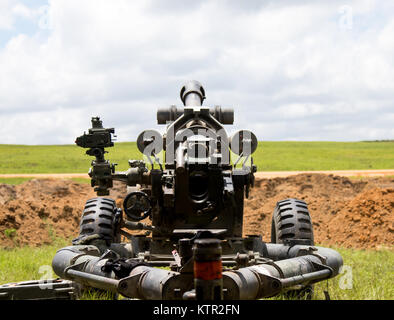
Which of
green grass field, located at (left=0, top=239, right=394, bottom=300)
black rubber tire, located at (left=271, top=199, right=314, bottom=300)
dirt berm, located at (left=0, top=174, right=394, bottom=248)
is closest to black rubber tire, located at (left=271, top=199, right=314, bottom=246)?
black rubber tire, located at (left=271, top=199, right=314, bottom=300)

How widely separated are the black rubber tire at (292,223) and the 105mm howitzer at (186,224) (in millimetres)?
15

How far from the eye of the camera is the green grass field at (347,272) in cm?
802

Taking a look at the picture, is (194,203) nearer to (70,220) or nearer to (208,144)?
(208,144)

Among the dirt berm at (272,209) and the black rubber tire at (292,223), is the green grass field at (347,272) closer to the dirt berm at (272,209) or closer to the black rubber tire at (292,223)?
the black rubber tire at (292,223)

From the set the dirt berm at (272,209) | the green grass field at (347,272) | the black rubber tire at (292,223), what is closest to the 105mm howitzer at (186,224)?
the black rubber tire at (292,223)

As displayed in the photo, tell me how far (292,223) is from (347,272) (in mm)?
1516

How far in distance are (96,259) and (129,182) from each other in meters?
1.27

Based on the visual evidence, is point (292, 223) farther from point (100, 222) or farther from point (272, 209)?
point (272, 209)

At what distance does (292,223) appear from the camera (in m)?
9.25

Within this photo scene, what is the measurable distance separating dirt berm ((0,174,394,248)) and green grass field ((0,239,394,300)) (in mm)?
1318

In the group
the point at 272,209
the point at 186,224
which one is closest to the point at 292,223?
the point at 186,224

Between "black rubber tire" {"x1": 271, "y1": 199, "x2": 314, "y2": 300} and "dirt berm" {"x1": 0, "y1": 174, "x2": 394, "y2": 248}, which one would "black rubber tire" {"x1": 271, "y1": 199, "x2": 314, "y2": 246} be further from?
"dirt berm" {"x1": 0, "y1": 174, "x2": 394, "y2": 248}
